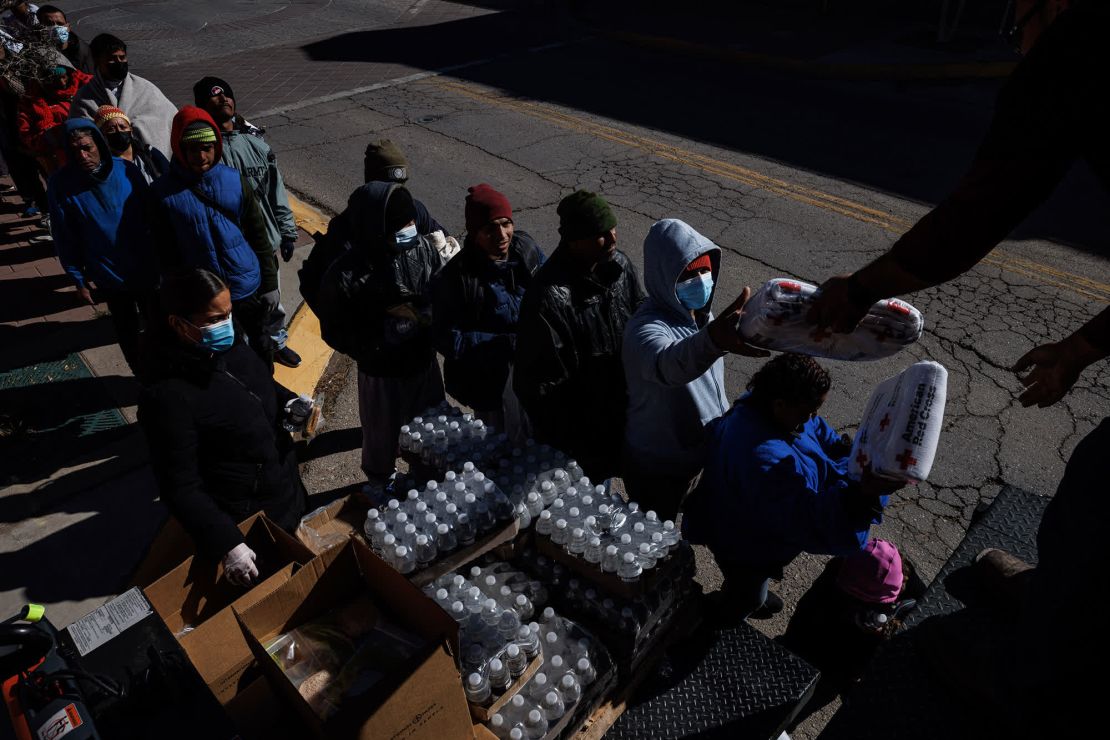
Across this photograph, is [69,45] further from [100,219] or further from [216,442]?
[216,442]

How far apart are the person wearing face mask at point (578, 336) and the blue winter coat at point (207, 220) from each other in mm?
2416

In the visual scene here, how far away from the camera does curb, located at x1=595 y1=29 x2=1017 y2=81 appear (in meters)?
12.6

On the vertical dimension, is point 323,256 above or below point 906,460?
below

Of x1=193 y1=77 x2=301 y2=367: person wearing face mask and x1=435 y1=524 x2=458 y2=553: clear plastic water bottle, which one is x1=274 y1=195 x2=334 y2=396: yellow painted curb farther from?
x1=435 y1=524 x2=458 y2=553: clear plastic water bottle

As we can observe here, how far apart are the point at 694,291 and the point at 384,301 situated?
68.7 inches

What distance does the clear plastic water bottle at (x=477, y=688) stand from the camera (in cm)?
233

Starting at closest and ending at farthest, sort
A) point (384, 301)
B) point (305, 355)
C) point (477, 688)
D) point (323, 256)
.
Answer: point (477, 688) < point (384, 301) < point (323, 256) < point (305, 355)

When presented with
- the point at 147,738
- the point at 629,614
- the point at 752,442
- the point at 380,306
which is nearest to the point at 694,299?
the point at 752,442

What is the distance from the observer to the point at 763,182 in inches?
372

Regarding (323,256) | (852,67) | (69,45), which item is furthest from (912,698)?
(852,67)

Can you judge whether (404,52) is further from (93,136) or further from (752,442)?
(752,442)

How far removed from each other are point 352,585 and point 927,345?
5542mm

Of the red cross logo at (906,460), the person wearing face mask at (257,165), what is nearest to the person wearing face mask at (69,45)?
the person wearing face mask at (257,165)

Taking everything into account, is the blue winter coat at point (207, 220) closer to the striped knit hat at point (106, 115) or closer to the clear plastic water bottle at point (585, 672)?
the striped knit hat at point (106, 115)
